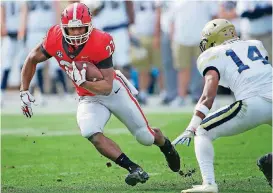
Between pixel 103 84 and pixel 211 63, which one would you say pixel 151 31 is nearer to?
pixel 103 84

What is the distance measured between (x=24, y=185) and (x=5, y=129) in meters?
4.00

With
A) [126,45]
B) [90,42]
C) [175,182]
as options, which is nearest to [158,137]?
[175,182]

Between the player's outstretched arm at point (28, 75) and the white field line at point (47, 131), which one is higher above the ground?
the player's outstretched arm at point (28, 75)

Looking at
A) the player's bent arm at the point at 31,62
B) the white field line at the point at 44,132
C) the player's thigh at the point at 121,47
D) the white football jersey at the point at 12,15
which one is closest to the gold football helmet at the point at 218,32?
the player's bent arm at the point at 31,62

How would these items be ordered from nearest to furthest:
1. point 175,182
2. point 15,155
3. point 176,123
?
point 175,182 → point 15,155 → point 176,123

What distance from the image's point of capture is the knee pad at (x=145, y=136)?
7.16 meters

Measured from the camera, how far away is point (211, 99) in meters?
6.17

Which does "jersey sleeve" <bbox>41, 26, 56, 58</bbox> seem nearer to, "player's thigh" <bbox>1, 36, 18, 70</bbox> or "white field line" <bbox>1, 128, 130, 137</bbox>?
"white field line" <bbox>1, 128, 130, 137</bbox>

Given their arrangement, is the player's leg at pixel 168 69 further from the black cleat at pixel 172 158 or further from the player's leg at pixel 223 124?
the player's leg at pixel 223 124

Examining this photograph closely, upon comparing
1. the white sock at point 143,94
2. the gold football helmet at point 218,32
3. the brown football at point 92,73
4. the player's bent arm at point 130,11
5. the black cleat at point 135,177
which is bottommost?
the white sock at point 143,94

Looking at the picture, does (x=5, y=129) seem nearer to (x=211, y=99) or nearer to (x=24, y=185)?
(x=24, y=185)

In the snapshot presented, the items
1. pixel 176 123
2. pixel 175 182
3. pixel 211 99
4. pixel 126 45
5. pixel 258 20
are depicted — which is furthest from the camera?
pixel 126 45

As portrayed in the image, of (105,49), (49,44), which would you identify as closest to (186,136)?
(105,49)

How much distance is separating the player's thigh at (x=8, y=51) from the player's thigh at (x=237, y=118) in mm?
8040
